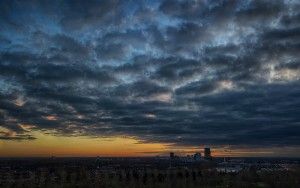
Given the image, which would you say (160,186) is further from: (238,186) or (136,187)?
(238,186)

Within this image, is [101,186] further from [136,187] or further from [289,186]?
[289,186]

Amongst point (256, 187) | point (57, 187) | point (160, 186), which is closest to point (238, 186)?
point (256, 187)

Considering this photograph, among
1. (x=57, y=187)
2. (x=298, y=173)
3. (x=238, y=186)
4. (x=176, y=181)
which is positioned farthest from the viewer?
(x=298, y=173)

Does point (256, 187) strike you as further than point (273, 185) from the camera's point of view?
No

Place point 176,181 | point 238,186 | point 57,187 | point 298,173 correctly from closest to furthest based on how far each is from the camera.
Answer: point 57,187 < point 238,186 < point 176,181 < point 298,173

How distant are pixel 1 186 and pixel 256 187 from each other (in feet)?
230

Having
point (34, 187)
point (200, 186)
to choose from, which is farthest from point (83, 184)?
point (200, 186)

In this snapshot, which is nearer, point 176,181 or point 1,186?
point 1,186

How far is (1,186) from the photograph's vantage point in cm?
11538

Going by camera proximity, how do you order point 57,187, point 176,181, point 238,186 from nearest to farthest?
point 57,187
point 238,186
point 176,181

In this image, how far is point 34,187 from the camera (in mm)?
115750

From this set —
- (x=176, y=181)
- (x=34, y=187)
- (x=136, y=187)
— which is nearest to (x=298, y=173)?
(x=176, y=181)

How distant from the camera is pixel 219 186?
401 ft

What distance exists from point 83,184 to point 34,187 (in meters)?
13.5
